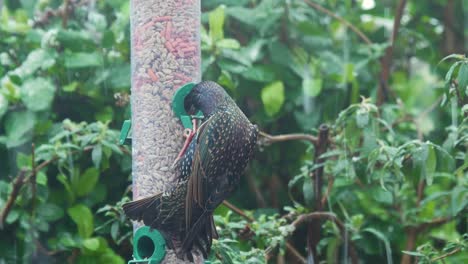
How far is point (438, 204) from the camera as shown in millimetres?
5473

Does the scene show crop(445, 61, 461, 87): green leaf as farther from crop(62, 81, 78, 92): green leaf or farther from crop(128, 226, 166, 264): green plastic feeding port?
crop(62, 81, 78, 92): green leaf

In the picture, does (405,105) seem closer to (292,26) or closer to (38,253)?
(292,26)

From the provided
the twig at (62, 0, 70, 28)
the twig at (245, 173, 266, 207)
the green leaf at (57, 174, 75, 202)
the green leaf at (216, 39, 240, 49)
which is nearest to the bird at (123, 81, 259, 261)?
the green leaf at (216, 39, 240, 49)

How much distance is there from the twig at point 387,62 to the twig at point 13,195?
1.95m

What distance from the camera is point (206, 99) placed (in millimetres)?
3539

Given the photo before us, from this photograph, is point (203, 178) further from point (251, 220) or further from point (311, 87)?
point (311, 87)

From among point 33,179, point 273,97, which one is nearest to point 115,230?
point 33,179

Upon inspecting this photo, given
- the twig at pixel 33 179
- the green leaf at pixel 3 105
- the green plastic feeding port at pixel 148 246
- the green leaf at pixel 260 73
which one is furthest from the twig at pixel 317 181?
the green leaf at pixel 3 105

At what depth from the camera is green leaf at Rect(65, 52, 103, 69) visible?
5016 mm

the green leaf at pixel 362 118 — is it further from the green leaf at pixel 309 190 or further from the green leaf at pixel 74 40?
the green leaf at pixel 74 40

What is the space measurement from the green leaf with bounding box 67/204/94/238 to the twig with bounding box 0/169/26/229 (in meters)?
→ 0.31

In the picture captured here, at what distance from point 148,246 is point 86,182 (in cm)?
133

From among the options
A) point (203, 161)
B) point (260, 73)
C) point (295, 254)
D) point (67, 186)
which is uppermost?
point (260, 73)

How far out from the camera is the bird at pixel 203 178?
3377mm
